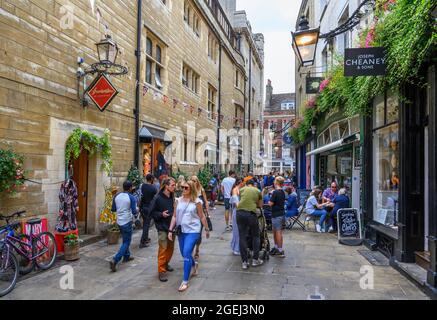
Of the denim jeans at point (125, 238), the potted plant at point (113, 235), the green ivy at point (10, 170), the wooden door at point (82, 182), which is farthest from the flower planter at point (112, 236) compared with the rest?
the green ivy at point (10, 170)

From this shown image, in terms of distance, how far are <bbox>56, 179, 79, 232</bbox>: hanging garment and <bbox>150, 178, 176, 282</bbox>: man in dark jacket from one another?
2.17m

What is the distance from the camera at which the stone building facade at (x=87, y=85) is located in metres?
5.95

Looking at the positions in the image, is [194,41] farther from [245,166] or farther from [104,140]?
[245,166]

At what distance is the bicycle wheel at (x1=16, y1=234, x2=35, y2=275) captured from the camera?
5492 mm

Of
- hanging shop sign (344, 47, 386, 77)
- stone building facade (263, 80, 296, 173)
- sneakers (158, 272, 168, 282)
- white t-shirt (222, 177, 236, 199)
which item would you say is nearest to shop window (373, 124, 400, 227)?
hanging shop sign (344, 47, 386, 77)

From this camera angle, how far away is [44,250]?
5.89 metres

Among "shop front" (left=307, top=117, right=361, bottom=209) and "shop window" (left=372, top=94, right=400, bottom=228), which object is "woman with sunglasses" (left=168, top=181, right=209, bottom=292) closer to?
"shop window" (left=372, top=94, right=400, bottom=228)

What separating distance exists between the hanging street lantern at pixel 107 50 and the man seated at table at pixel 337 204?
6.94m

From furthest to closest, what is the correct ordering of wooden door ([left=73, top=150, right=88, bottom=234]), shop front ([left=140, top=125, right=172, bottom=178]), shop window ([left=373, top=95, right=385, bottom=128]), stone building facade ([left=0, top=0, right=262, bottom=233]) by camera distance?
shop front ([left=140, top=125, right=172, bottom=178]) → wooden door ([left=73, top=150, right=88, bottom=234]) → shop window ([left=373, top=95, right=385, bottom=128]) → stone building facade ([left=0, top=0, right=262, bottom=233])

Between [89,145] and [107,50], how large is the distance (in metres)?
2.29

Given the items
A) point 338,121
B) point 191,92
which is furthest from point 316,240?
point 191,92

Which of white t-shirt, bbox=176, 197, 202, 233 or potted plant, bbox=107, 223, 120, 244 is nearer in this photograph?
white t-shirt, bbox=176, 197, 202, 233

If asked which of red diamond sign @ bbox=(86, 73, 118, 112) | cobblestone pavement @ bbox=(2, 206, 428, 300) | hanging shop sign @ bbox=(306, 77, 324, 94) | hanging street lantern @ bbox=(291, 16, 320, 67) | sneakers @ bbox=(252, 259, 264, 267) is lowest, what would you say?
cobblestone pavement @ bbox=(2, 206, 428, 300)
